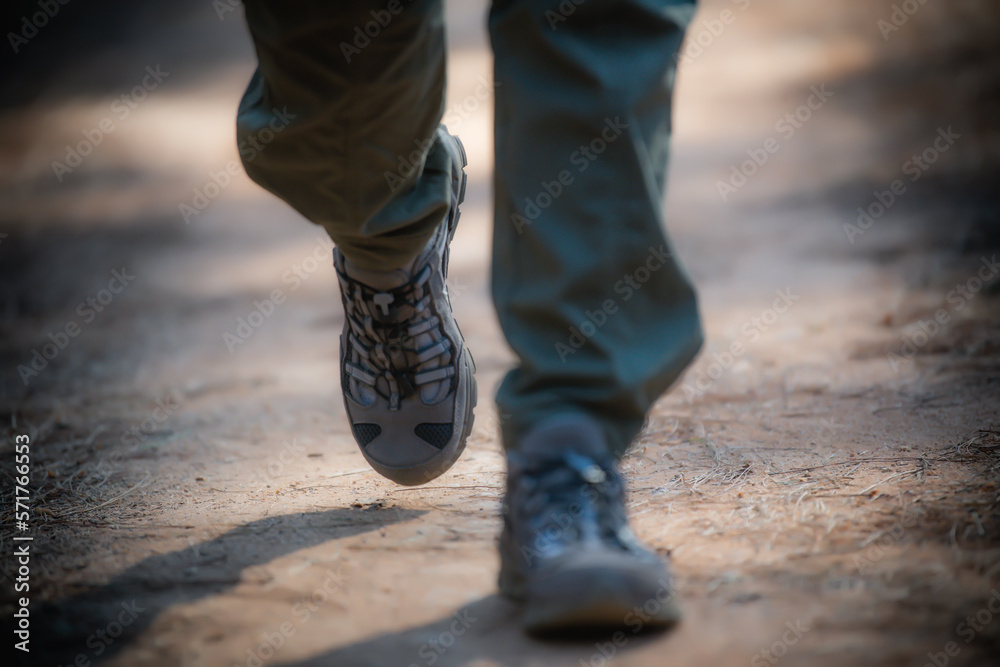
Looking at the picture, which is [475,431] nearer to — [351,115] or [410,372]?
[410,372]

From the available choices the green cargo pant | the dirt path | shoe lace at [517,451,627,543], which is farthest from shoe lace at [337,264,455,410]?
shoe lace at [517,451,627,543]

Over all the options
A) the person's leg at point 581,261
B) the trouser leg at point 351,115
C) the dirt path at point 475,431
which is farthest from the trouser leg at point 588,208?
the dirt path at point 475,431

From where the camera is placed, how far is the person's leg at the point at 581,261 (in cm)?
94

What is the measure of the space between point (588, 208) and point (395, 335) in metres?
0.46

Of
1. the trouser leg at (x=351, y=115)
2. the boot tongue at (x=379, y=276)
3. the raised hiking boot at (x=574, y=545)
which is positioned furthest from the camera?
the boot tongue at (x=379, y=276)

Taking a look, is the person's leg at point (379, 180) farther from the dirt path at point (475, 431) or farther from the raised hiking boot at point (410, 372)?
the dirt path at point (475, 431)

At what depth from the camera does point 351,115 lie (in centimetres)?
106

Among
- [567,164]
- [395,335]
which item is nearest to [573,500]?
[567,164]

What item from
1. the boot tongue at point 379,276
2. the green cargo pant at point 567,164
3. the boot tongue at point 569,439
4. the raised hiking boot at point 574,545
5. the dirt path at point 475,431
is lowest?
the dirt path at point 475,431

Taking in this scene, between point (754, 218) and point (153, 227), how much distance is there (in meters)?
2.80

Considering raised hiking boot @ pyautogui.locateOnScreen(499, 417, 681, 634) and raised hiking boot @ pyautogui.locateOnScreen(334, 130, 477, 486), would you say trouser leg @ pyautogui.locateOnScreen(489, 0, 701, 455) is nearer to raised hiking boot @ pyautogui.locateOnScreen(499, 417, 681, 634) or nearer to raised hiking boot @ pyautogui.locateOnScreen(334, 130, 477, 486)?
raised hiking boot @ pyautogui.locateOnScreen(499, 417, 681, 634)

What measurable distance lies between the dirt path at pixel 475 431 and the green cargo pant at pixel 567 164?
264mm

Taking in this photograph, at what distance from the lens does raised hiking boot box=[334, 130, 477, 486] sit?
1.29 m

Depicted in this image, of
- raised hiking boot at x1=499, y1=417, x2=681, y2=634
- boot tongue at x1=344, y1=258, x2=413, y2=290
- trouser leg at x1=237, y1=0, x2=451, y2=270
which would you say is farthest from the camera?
boot tongue at x1=344, y1=258, x2=413, y2=290
